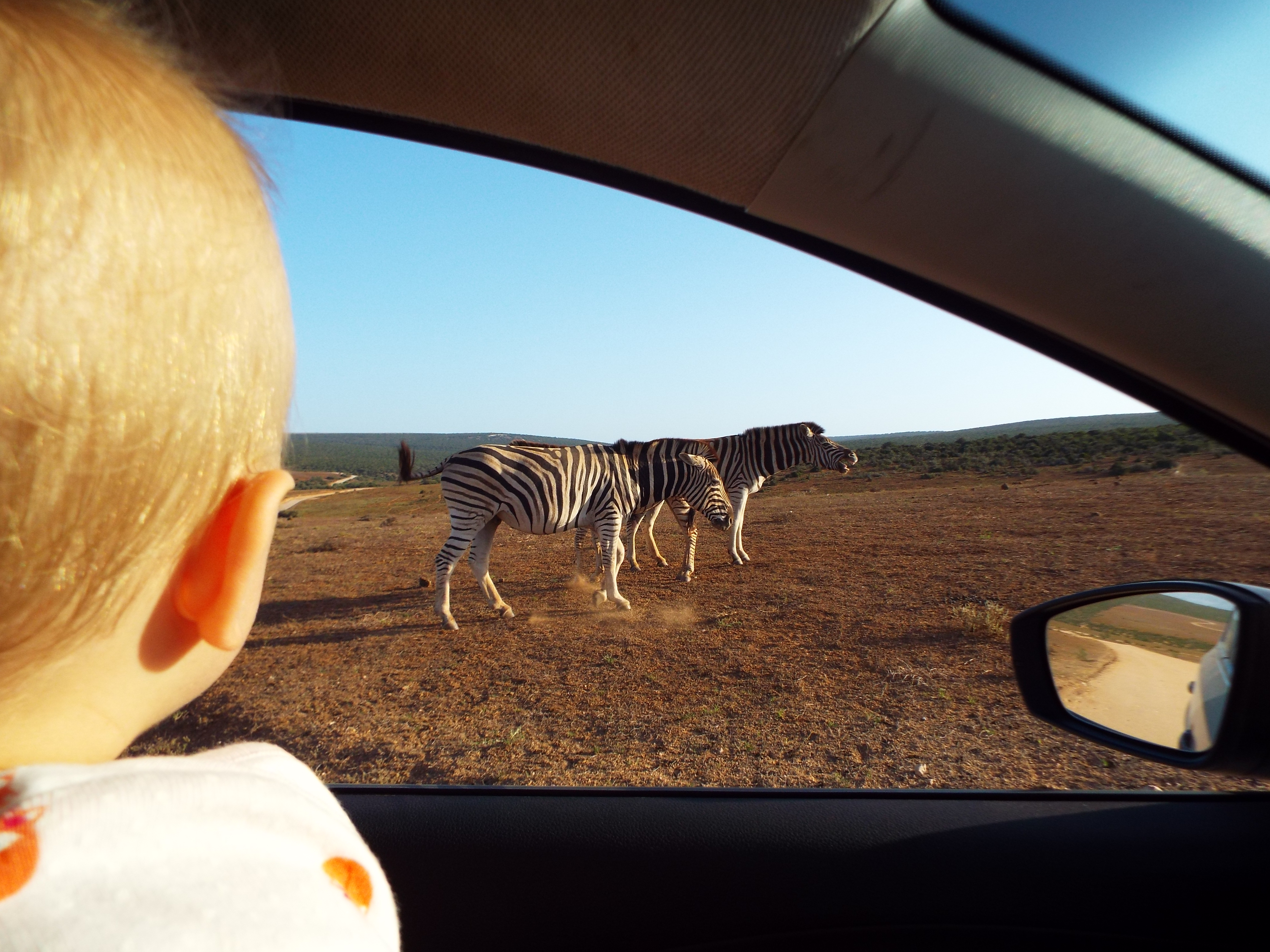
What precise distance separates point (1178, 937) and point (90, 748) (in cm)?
176

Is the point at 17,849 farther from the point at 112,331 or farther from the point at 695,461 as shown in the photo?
the point at 695,461

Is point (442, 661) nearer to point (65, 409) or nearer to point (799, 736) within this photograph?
point (799, 736)

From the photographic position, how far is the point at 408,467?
22.9 ft

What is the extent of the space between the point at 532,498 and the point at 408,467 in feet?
4.28

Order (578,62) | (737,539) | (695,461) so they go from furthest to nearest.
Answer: (695,461), (737,539), (578,62)

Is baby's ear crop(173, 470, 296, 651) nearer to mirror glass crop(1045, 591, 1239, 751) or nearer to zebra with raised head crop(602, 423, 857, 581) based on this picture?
mirror glass crop(1045, 591, 1239, 751)

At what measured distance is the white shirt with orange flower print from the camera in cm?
42

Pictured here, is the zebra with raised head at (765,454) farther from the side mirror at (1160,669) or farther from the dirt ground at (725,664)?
the side mirror at (1160,669)

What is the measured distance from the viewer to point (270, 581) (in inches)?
307

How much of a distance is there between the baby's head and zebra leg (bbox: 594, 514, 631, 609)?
551 centimetres

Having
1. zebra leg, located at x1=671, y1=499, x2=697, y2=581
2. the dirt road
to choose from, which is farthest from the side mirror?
zebra leg, located at x1=671, y1=499, x2=697, y2=581

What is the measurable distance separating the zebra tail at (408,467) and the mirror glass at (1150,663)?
19.6 ft

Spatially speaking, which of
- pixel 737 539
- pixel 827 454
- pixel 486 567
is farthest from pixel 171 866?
pixel 827 454

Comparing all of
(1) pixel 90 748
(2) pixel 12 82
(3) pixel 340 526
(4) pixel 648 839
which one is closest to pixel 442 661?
(4) pixel 648 839
